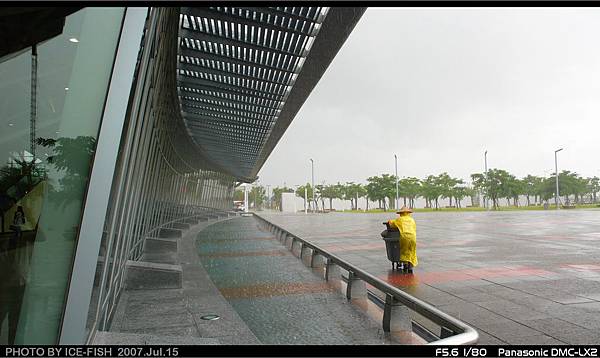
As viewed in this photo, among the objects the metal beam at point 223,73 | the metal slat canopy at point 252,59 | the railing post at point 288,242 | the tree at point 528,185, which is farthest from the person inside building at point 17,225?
the tree at point 528,185

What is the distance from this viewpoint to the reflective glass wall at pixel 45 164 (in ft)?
7.98

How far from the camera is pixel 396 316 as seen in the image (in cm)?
458

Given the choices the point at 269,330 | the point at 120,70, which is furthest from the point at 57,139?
the point at 269,330

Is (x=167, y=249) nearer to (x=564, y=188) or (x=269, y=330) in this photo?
(x=269, y=330)

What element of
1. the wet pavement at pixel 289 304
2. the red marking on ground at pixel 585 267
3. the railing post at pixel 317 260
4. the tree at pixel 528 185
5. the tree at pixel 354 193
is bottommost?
the wet pavement at pixel 289 304

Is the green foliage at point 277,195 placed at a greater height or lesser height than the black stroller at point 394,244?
greater

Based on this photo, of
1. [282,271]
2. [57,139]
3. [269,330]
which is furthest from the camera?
[282,271]

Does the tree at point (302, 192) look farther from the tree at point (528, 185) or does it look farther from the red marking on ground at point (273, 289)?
the red marking on ground at point (273, 289)

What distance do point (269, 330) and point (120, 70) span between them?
3152mm

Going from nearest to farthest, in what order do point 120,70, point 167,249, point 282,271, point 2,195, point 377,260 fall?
point 2,195, point 120,70, point 282,271, point 377,260, point 167,249

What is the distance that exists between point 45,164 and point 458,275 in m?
7.31

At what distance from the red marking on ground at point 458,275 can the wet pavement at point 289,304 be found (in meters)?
1.39

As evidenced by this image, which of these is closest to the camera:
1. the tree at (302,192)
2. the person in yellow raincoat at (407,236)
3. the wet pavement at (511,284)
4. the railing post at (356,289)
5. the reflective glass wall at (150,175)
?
the reflective glass wall at (150,175)

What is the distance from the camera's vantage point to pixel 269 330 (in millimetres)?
4902
